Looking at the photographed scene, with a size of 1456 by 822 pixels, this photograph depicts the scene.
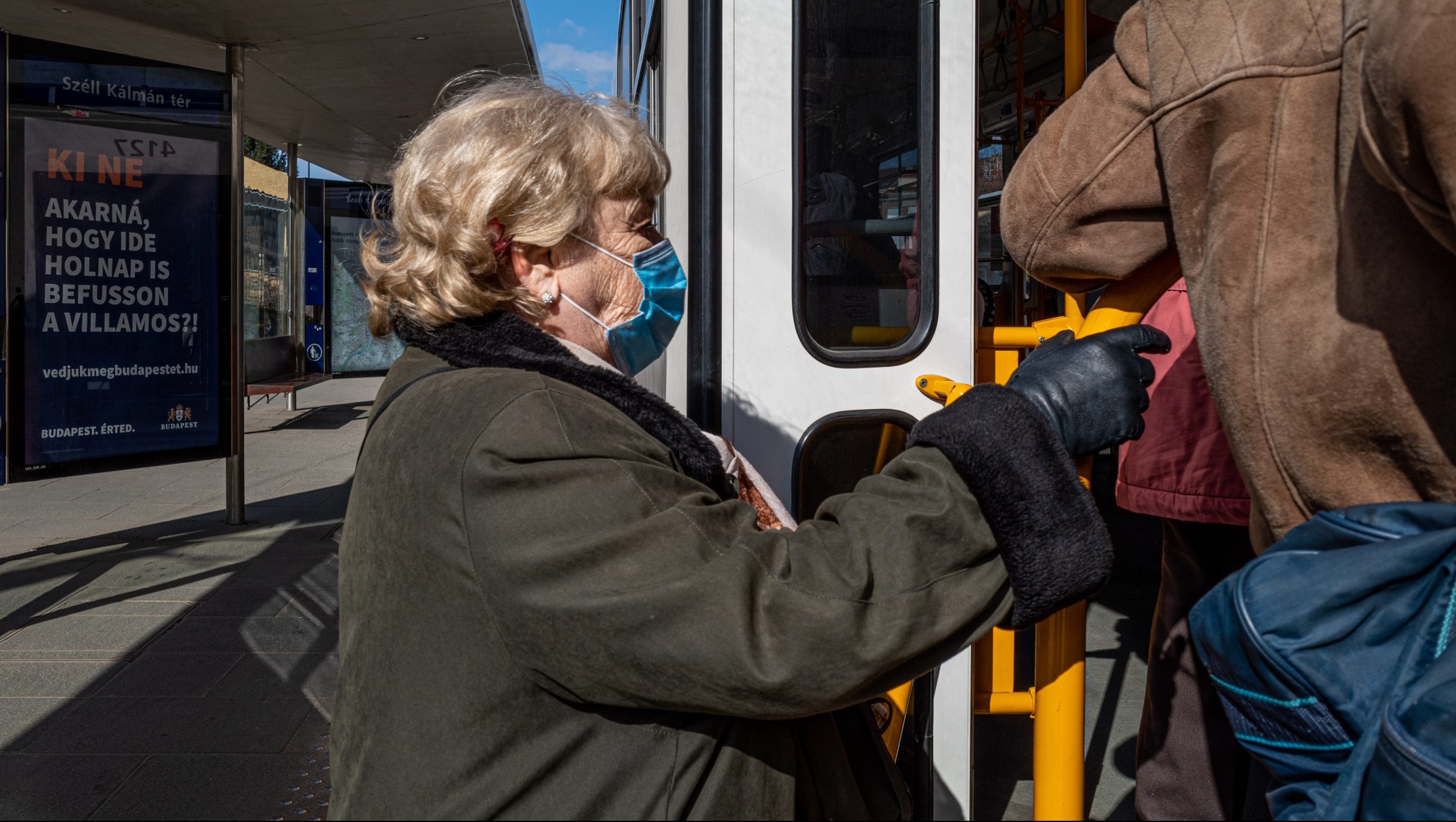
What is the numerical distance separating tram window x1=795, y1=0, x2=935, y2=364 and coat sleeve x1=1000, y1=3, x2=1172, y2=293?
26.6 inches

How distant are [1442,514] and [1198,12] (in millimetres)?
584

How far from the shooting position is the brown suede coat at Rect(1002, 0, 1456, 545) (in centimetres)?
97

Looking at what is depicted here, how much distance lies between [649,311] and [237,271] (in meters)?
4.69

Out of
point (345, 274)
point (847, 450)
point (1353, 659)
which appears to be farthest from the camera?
point (345, 274)

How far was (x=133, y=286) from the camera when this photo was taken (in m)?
5.10

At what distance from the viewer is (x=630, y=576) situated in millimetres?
→ 1079

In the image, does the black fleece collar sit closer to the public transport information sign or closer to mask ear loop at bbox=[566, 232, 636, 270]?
mask ear loop at bbox=[566, 232, 636, 270]

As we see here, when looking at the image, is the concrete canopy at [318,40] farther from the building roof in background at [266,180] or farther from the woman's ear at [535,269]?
the building roof in background at [266,180]

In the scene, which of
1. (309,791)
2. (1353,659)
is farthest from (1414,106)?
(309,791)

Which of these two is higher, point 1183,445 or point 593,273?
point 593,273

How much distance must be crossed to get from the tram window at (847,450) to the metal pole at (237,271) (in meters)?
4.37

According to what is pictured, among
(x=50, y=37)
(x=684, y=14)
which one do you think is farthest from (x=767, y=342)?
(x=50, y=37)

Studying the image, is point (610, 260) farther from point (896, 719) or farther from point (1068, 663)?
point (896, 719)

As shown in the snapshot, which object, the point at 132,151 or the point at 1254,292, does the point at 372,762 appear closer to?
the point at 1254,292
